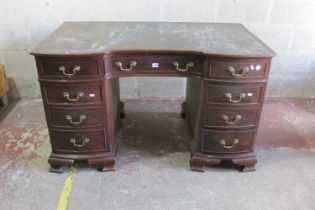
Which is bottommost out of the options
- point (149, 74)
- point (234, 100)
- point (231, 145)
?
point (231, 145)

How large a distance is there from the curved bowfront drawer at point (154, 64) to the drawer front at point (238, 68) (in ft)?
0.28

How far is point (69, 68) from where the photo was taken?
1490 millimetres

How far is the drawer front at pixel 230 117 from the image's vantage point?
1.63 metres

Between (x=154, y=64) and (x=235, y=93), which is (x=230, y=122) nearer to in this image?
(x=235, y=93)

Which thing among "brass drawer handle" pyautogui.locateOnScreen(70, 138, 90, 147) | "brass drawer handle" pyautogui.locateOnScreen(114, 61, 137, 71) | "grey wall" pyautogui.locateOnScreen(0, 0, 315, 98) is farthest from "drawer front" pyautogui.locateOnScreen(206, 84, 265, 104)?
"grey wall" pyautogui.locateOnScreen(0, 0, 315, 98)

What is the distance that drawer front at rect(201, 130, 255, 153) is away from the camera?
1692 millimetres

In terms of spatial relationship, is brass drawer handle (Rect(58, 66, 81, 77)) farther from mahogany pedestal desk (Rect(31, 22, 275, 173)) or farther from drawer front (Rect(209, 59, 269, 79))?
drawer front (Rect(209, 59, 269, 79))

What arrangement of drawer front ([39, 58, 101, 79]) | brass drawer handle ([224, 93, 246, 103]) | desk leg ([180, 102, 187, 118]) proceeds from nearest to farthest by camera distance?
1. drawer front ([39, 58, 101, 79])
2. brass drawer handle ([224, 93, 246, 103])
3. desk leg ([180, 102, 187, 118])

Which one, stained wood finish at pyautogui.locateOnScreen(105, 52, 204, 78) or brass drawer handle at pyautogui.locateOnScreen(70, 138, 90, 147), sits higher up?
stained wood finish at pyautogui.locateOnScreen(105, 52, 204, 78)

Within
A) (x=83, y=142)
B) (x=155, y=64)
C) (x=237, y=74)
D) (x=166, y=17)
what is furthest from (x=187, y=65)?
(x=166, y=17)

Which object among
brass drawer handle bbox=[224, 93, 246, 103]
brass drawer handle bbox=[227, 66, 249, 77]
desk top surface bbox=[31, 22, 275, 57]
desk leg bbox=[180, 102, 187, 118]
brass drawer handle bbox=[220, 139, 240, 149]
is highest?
desk top surface bbox=[31, 22, 275, 57]

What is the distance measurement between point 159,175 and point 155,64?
0.71 meters

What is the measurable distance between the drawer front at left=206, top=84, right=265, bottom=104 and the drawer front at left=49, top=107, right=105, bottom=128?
665mm

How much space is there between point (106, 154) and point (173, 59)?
736 millimetres
